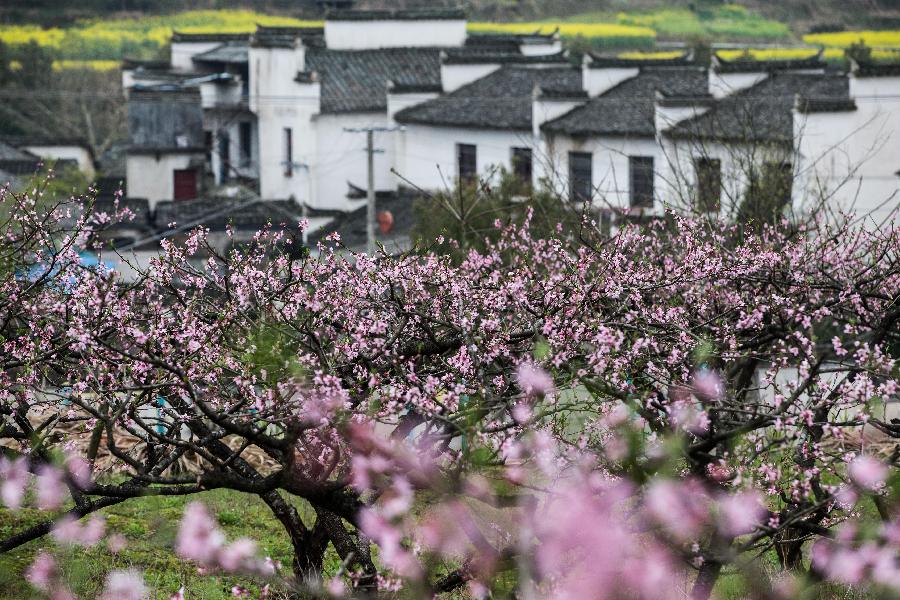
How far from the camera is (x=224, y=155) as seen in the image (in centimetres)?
4403

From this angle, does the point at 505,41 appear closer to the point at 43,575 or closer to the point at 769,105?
the point at 769,105

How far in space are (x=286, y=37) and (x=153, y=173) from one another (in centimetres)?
617

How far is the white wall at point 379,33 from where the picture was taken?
129ft

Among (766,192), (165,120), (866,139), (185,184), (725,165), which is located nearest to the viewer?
(766,192)

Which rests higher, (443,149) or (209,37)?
(209,37)

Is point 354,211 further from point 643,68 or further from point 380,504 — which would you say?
point 380,504

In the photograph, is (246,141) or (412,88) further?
(246,141)

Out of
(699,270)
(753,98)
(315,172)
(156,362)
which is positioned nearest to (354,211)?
(315,172)

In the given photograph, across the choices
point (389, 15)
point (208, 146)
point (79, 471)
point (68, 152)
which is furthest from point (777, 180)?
point (68, 152)

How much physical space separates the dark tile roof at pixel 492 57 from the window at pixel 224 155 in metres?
9.64

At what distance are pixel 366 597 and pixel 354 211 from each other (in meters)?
29.2

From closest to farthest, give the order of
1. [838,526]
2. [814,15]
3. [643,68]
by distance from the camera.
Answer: [838,526], [643,68], [814,15]

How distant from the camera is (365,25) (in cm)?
3928

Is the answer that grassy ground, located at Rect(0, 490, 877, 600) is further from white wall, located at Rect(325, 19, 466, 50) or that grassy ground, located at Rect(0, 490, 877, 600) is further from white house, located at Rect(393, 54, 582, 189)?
white wall, located at Rect(325, 19, 466, 50)
